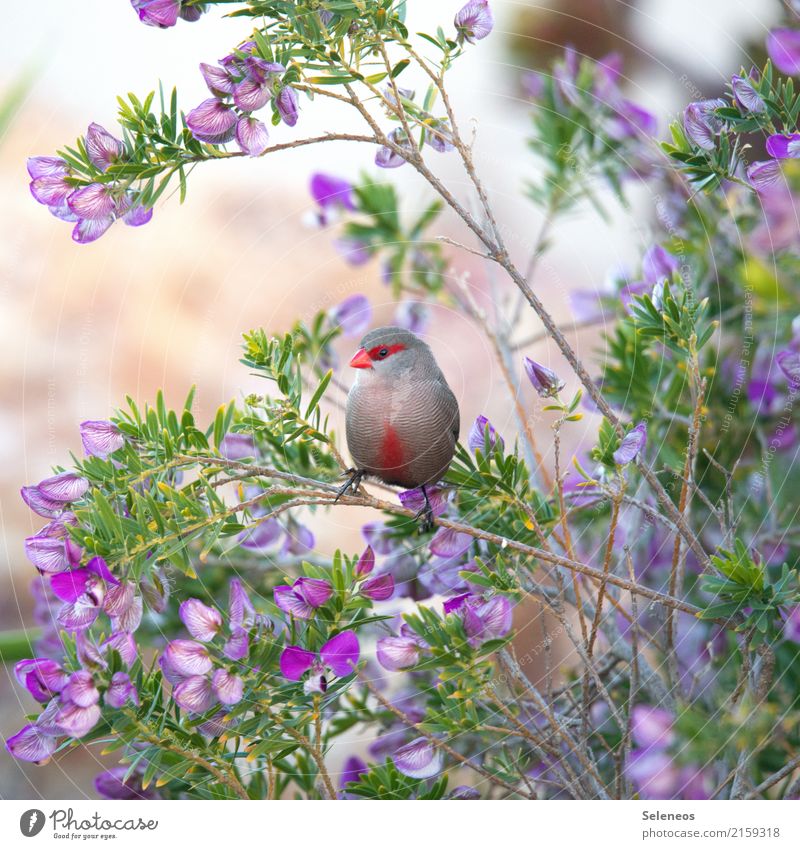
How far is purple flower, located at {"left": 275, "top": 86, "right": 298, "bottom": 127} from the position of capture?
0.52 meters

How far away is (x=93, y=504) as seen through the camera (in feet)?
1.70

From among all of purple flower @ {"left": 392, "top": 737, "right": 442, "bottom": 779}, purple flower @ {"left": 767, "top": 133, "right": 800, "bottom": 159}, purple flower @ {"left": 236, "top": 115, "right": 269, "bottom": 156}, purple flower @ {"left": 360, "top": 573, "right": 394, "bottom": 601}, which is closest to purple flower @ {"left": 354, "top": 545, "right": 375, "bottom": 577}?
purple flower @ {"left": 360, "top": 573, "right": 394, "bottom": 601}

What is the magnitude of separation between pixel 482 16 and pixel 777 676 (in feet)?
1.58

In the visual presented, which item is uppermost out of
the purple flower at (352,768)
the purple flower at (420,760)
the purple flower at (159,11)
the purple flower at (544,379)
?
the purple flower at (159,11)

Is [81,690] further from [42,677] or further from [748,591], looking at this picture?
[748,591]

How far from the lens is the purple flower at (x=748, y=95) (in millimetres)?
556

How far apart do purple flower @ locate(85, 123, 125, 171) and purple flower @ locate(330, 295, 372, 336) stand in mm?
245

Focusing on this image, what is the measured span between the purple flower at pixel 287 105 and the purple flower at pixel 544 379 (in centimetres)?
20

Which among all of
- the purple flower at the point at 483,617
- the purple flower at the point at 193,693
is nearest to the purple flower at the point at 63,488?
the purple flower at the point at 193,693

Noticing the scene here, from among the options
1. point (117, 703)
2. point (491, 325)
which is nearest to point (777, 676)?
point (491, 325)

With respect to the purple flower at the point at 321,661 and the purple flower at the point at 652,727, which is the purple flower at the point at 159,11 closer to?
the purple flower at the point at 321,661

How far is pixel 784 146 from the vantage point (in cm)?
55

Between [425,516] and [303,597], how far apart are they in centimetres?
13

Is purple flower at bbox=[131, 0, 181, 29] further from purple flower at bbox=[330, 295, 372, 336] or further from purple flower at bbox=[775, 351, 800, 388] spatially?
purple flower at bbox=[775, 351, 800, 388]
